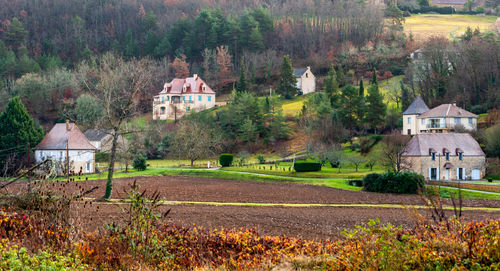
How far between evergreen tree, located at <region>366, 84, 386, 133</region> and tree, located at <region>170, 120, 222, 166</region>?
19.1 meters

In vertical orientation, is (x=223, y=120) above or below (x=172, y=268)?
above

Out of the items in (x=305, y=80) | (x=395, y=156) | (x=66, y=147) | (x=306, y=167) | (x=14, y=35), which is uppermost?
(x=14, y=35)

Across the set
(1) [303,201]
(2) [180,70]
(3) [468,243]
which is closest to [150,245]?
(3) [468,243]

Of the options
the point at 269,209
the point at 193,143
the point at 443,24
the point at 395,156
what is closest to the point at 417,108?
the point at 395,156

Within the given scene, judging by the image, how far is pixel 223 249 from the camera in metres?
11.9

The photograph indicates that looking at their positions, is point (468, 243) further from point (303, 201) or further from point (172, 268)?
point (303, 201)

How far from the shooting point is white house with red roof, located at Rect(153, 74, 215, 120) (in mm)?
88806

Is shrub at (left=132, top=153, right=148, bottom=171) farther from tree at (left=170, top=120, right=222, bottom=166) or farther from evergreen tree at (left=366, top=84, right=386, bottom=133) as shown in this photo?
evergreen tree at (left=366, top=84, right=386, bottom=133)

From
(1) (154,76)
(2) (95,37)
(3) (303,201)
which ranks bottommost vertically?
(3) (303,201)

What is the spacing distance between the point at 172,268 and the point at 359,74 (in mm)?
89409

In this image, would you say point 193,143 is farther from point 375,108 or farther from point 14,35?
point 14,35

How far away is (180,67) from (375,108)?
56.1 metres

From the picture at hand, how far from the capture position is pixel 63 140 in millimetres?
54406

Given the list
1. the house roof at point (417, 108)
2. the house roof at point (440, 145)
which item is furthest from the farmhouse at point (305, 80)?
the house roof at point (440, 145)
